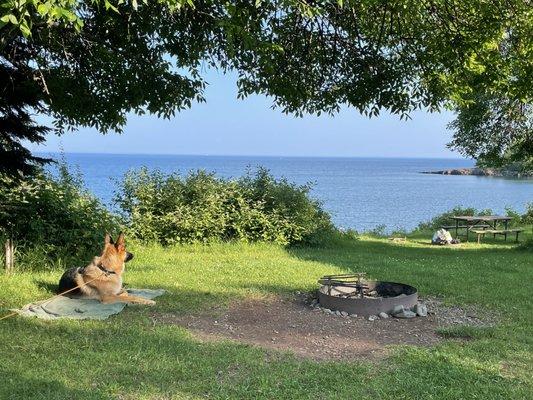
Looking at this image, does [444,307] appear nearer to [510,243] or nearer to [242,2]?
[242,2]

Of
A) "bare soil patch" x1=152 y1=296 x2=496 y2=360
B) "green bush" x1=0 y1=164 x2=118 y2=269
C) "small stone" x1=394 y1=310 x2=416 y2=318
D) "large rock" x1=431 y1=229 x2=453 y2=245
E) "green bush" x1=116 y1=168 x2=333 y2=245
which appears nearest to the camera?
"bare soil patch" x1=152 y1=296 x2=496 y2=360

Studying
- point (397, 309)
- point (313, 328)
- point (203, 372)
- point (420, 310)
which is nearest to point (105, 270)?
point (313, 328)

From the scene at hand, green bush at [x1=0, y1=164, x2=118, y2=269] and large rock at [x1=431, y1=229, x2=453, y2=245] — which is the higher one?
green bush at [x1=0, y1=164, x2=118, y2=269]

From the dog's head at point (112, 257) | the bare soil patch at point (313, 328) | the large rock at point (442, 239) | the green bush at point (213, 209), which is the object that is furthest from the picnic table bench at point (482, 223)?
the dog's head at point (112, 257)

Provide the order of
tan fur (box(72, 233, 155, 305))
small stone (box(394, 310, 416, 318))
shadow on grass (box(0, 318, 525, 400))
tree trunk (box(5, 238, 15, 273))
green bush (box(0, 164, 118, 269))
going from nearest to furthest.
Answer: shadow on grass (box(0, 318, 525, 400)) < small stone (box(394, 310, 416, 318)) < tan fur (box(72, 233, 155, 305)) < tree trunk (box(5, 238, 15, 273)) < green bush (box(0, 164, 118, 269))

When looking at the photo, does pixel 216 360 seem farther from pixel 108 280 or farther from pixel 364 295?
pixel 364 295

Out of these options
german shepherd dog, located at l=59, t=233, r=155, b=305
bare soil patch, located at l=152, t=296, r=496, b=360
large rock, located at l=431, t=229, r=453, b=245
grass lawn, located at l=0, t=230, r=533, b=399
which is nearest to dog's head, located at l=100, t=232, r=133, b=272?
german shepherd dog, located at l=59, t=233, r=155, b=305

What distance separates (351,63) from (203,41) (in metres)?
1.89

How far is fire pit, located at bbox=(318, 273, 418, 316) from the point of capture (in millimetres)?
6359

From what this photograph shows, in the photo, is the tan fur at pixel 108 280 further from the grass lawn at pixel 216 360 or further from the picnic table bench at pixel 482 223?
the picnic table bench at pixel 482 223

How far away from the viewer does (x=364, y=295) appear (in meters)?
7.09

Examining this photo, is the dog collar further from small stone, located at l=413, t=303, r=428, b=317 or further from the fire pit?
small stone, located at l=413, t=303, r=428, b=317

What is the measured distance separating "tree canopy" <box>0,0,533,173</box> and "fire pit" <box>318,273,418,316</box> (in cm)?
218

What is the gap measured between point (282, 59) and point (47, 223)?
16.5ft
